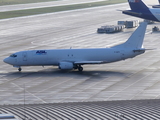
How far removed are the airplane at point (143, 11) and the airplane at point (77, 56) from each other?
55673mm

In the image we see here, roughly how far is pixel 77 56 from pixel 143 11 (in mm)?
60626

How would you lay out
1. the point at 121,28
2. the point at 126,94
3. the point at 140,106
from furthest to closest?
the point at 121,28 → the point at 126,94 → the point at 140,106

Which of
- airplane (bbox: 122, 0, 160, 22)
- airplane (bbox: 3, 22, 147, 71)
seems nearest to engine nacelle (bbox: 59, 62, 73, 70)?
airplane (bbox: 3, 22, 147, 71)

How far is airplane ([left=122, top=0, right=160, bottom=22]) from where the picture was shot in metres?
119

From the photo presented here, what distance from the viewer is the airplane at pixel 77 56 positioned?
6384 cm

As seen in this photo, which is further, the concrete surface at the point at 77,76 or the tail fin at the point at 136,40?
the tail fin at the point at 136,40

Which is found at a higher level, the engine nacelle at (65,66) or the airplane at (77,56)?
the airplane at (77,56)

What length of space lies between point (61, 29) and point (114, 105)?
84797 mm

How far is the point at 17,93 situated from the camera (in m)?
52.6

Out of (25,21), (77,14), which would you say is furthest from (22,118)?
(77,14)

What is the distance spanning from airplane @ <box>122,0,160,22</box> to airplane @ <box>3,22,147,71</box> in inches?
2192

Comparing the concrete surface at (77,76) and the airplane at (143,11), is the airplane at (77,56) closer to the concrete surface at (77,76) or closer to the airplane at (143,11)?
the concrete surface at (77,76)

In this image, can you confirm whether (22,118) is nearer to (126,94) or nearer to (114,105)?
(114,105)

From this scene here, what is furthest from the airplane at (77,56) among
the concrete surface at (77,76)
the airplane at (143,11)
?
the airplane at (143,11)
